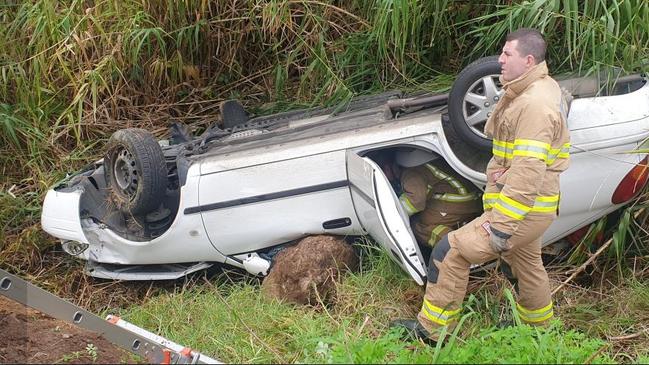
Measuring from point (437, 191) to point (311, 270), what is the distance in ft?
2.83

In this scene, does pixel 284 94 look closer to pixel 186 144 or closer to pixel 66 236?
pixel 186 144

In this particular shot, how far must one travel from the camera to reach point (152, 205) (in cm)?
506

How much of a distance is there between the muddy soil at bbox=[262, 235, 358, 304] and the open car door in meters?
0.43

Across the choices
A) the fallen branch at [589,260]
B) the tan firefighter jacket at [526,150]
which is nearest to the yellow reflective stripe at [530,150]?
the tan firefighter jacket at [526,150]

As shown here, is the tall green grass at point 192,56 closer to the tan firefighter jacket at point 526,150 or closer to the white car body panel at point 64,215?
the white car body panel at point 64,215

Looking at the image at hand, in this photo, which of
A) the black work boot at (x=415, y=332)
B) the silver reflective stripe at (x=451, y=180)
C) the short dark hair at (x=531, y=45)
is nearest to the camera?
the short dark hair at (x=531, y=45)

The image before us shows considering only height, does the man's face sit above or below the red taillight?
above

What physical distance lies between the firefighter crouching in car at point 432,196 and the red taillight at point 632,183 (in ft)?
2.45

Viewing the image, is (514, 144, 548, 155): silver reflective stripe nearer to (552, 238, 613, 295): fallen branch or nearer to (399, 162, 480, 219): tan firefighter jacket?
(399, 162, 480, 219): tan firefighter jacket

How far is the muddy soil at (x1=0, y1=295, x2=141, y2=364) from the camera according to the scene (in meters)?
3.62

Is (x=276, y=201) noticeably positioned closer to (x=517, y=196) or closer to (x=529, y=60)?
(x=517, y=196)

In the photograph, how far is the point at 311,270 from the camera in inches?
189

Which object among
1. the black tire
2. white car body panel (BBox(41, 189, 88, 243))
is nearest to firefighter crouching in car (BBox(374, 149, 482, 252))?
the black tire

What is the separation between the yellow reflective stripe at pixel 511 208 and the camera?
3891 mm
